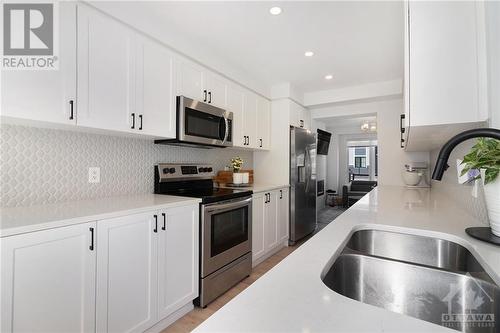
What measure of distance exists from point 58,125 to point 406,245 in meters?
Result: 2.03

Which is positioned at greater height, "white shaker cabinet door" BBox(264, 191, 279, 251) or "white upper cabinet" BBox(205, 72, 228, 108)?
"white upper cabinet" BBox(205, 72, 228, 108)

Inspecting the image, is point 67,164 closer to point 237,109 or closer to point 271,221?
point 237,109

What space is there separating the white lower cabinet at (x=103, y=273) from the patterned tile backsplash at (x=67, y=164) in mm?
602

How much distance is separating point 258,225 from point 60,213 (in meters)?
1.98

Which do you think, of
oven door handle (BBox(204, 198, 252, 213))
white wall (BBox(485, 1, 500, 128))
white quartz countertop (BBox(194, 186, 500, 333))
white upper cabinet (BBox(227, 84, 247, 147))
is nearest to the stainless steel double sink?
white quartz countertop (BBox(194, 186, 500, 333))

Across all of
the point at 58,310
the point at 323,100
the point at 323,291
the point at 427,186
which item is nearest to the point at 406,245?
the point at 323,291

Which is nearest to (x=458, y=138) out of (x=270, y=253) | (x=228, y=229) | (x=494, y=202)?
(x=494, y=202)

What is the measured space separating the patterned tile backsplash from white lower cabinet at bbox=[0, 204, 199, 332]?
60 centimetres

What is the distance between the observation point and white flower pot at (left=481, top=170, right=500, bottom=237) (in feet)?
2.57

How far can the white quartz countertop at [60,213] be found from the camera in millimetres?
1059

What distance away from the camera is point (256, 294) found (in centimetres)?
50

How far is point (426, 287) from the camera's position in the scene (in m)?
0.69

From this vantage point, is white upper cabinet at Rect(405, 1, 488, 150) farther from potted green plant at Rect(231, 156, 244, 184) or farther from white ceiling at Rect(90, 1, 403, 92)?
potted green plant at Rect(231, 156, 244, 184)

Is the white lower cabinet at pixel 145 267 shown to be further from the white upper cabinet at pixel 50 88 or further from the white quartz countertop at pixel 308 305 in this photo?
the white quartz countertop at pixel 308 305
